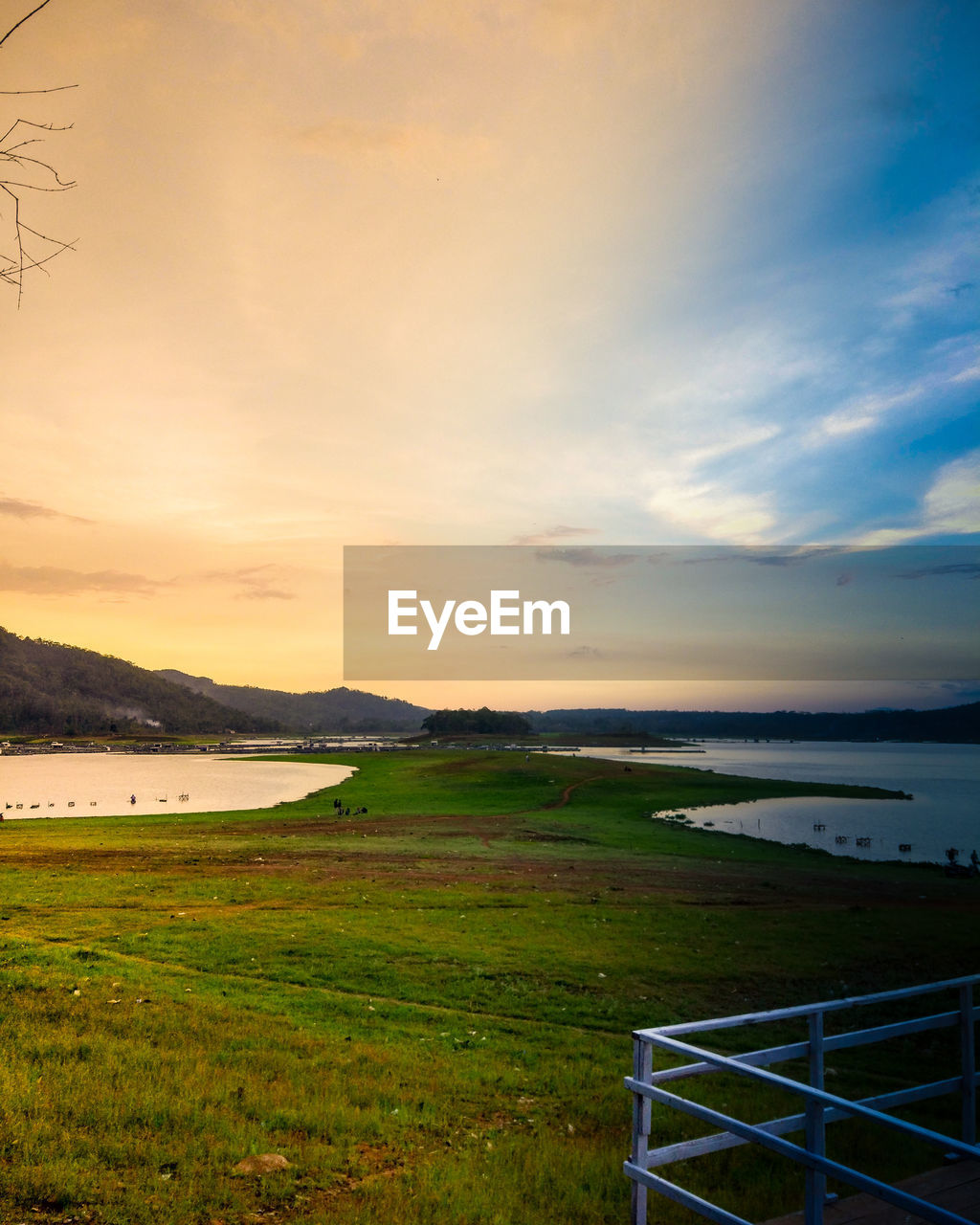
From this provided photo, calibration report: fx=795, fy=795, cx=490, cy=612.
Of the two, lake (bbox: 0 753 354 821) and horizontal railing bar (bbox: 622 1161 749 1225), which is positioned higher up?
horizontal railing bar (bbox: 622 1161 749 1225)

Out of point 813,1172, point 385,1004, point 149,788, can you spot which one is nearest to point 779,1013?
point 813,1172

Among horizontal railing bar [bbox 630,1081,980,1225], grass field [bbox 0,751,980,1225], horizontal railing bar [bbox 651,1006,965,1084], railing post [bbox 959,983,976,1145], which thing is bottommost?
grass field [bbox 0,751,980,1225]

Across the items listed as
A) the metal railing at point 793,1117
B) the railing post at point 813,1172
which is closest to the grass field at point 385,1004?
the metal railing at point 793,1117

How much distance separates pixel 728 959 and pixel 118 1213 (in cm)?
1728

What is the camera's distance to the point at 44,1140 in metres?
9.62

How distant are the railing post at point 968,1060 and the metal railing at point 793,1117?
0.01 m

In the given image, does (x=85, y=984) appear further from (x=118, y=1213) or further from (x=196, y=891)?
(x=196, y=891)

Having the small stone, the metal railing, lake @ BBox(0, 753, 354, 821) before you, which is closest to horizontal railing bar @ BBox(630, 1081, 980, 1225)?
the metal railing

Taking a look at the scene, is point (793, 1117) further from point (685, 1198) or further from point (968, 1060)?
point (968, 1060)

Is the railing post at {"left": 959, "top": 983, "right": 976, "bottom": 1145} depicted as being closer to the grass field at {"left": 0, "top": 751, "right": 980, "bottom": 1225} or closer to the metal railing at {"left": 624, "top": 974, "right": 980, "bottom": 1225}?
the metal railing at {"left": 624, "top": 974, "right": 980, "bottom": 1225}

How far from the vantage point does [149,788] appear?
96.8 metres

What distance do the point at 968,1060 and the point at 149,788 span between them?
331ft

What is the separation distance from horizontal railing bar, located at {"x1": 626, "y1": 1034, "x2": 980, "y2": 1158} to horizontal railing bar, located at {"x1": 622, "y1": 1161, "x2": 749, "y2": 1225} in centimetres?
63

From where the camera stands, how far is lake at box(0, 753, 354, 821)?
7225 centimetres
